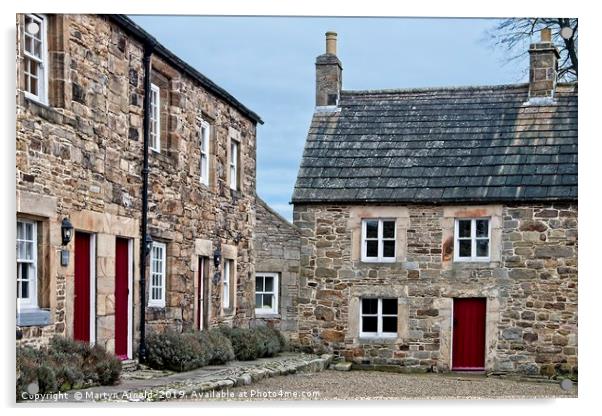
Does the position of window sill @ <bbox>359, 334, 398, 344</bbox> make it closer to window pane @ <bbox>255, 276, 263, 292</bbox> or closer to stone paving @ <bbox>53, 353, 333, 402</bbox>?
stone paving @ <bbox>53, 353, 333, 402</bbox>

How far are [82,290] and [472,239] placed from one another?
470cm

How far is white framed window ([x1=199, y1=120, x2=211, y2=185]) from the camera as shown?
14867mm

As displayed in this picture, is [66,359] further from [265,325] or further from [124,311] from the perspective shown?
[265,325]

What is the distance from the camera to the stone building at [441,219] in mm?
13172

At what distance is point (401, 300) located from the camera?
46.0 ft

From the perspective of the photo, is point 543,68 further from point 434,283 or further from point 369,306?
point 369,306

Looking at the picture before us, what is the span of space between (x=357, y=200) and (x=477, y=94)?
6.79 feet

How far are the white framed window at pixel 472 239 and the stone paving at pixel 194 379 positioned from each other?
2064 millimetres

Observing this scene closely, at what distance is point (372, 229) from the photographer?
46.8 ft

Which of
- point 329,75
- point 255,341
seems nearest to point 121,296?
point 255,341

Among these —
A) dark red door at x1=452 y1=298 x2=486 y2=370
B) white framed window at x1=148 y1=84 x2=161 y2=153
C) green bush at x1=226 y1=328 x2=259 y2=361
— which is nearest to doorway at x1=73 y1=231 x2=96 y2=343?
white framed window at x1=148 y1=84 x2=161 y2=153

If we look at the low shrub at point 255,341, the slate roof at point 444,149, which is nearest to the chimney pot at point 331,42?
the slate roof at point 444,149

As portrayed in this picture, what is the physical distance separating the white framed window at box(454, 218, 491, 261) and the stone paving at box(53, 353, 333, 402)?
6.77 ft

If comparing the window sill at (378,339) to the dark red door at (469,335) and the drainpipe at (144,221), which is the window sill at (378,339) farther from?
the drainpipe at (144,221)
